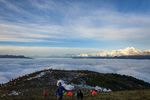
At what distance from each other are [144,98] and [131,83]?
3842 cm

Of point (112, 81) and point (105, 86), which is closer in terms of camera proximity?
point (105, 86)

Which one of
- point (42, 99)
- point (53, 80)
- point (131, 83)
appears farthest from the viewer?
point (131, 83)

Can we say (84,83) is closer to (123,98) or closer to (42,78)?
(42,78)

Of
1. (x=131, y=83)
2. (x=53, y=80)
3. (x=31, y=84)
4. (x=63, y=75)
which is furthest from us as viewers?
(x=131, y=83)

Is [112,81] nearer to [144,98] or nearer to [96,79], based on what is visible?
[96,79]

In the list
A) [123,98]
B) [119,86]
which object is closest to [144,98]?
[123,98]

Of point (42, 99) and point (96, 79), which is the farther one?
point (96, 79)

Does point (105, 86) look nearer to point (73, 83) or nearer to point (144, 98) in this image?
point (73, 83)

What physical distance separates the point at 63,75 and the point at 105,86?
440 inches

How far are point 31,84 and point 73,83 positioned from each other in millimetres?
8733

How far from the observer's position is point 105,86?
222 feet

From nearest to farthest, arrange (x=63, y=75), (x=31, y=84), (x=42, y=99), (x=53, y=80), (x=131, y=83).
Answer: (x=42, y=99), (x=31, y=84), (x=53, y=80), (x=63, y=75), (x=131, y=83)

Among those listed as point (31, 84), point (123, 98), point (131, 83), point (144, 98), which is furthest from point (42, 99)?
point (131, 83)

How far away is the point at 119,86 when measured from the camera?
71.3m
